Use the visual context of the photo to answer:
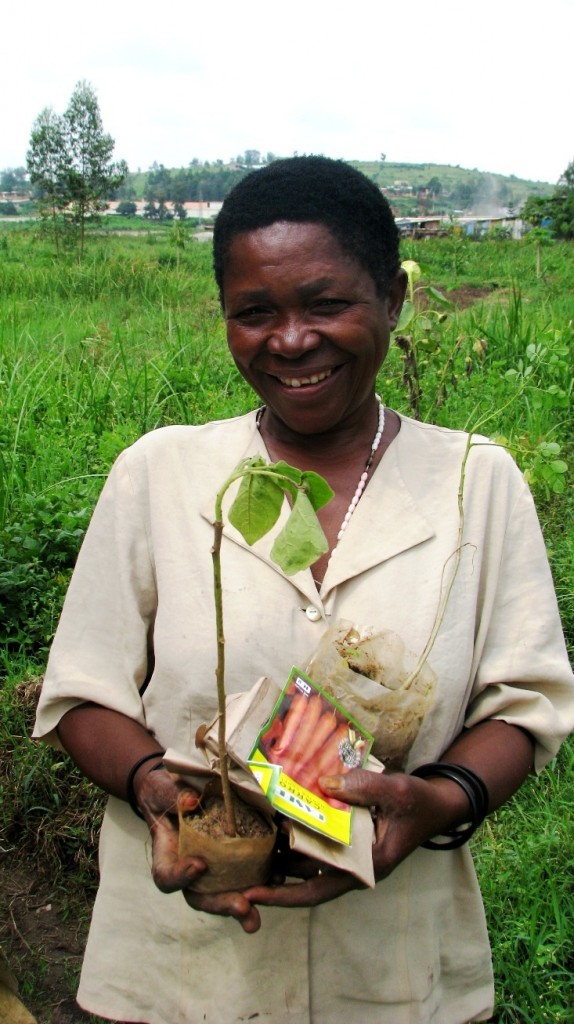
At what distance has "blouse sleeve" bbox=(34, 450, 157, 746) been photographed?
1331 mm

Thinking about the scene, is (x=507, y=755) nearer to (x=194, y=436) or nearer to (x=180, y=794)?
(x=180, y=794)

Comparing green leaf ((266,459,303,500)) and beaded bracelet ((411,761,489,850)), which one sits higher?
green leaf ((266,459,303,500))

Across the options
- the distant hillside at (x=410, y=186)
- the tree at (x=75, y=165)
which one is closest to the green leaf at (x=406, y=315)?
the tree at (x=75, y=165)

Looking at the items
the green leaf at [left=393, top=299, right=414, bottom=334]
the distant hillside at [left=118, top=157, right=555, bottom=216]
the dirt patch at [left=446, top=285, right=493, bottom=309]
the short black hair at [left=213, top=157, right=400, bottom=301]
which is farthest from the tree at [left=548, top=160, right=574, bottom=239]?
the distant hillside at [left=118, top=157, right=555, bottom=216]

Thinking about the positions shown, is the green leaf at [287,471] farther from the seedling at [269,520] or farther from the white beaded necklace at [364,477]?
the white beaded necklace at [364,477]

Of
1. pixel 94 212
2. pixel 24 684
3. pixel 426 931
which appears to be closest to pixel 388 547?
pixel 426 931

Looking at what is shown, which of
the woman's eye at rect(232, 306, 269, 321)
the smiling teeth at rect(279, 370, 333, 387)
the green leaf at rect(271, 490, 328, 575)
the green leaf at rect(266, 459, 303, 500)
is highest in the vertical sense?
the woman's eye at rect(232, 306, 269, 321)

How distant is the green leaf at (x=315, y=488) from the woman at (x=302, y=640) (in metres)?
0.27

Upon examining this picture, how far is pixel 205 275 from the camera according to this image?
11727mm

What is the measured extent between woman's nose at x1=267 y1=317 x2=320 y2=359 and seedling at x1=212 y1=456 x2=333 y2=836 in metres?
0.34

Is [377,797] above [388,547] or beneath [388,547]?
beneath

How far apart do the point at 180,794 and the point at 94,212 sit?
17.6 m

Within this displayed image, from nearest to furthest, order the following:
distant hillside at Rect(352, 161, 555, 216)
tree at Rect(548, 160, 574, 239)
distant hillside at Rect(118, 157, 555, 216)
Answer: tree at Rect(548, 160, 574, 239), distant hillside at Rect(118, 157, 555, 216), distant hillside at Rect(352, 161, 555, 216)

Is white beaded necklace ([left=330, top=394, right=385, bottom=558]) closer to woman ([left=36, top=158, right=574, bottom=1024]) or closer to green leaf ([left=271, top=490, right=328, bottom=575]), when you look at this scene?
woman ([left=36, top=158, right=574, bottom=1024])
